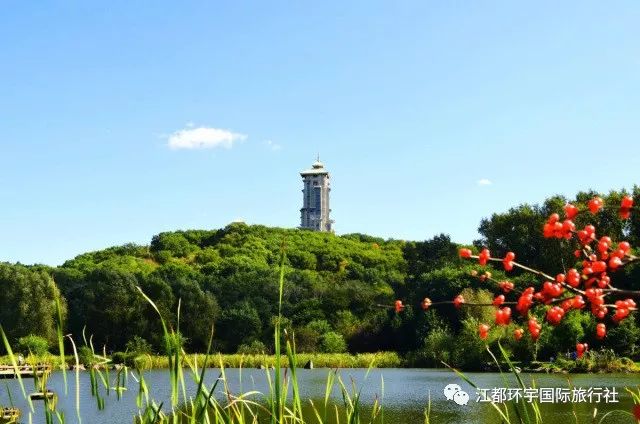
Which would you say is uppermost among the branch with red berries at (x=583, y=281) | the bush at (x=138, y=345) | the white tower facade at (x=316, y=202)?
the white tower facade at (x=316, y=202)

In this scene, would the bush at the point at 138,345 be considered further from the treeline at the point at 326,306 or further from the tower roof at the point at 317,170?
the tower roof at the point at 317,170

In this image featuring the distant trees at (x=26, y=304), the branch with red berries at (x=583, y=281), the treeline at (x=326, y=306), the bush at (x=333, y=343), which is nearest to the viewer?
the branch with red berries at (x=583, y=281)

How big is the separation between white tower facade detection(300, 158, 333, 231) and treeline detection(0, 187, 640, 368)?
256 feet

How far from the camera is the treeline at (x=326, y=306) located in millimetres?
31859

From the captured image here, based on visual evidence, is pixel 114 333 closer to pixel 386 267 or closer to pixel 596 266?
pixel 386 267

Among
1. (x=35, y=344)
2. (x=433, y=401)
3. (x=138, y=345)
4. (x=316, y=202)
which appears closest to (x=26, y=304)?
(x=35, y=344)

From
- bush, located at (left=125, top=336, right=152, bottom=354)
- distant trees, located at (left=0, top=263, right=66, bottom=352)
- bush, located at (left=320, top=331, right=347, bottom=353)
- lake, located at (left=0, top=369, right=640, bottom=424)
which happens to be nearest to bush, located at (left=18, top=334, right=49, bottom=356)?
distant trees, located at (left=0, top=263, right=66, bottom=352)

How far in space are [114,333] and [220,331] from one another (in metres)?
5.26

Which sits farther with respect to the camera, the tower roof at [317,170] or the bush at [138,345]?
the tower roof at [317,170]

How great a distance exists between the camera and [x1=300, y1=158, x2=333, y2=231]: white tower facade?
425 feet

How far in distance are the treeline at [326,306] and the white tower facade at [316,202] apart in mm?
78100

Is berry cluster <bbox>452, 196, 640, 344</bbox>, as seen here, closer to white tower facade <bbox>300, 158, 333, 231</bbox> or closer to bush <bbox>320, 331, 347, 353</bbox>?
bush <bbox>320, 331, 347, 353</bbox>

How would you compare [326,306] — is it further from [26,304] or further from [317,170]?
[317,170]

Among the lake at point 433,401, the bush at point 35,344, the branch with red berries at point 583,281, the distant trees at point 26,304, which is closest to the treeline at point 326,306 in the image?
the distant trees at point 26,304
